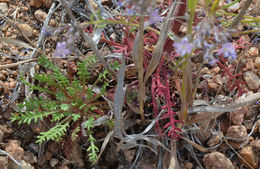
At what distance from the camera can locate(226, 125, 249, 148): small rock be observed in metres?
2.23

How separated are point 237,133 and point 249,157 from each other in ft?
0.66

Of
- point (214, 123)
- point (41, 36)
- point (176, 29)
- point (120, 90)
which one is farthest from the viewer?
point (41, 36)

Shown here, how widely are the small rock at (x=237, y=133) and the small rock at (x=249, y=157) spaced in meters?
→ 0.06

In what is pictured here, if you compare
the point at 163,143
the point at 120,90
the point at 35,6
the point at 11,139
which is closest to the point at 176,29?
the point at 120,90

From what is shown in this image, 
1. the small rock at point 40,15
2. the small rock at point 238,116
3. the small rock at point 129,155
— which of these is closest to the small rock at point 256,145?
the small rock at point 238,116

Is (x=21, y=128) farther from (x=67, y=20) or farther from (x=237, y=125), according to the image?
(x=237, y=125)

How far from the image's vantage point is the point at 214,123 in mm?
2193

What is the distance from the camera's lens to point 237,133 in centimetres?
223

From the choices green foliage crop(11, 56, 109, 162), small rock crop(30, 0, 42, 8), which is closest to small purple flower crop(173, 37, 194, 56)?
green foliage crop(11, 56, 109, 162)

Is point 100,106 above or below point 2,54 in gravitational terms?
below

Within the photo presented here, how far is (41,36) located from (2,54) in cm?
33

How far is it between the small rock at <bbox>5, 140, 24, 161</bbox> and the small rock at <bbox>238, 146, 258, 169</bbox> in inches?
65.1

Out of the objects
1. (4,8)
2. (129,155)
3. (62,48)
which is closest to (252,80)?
(129,155)

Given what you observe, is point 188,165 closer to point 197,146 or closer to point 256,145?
point 197,146
